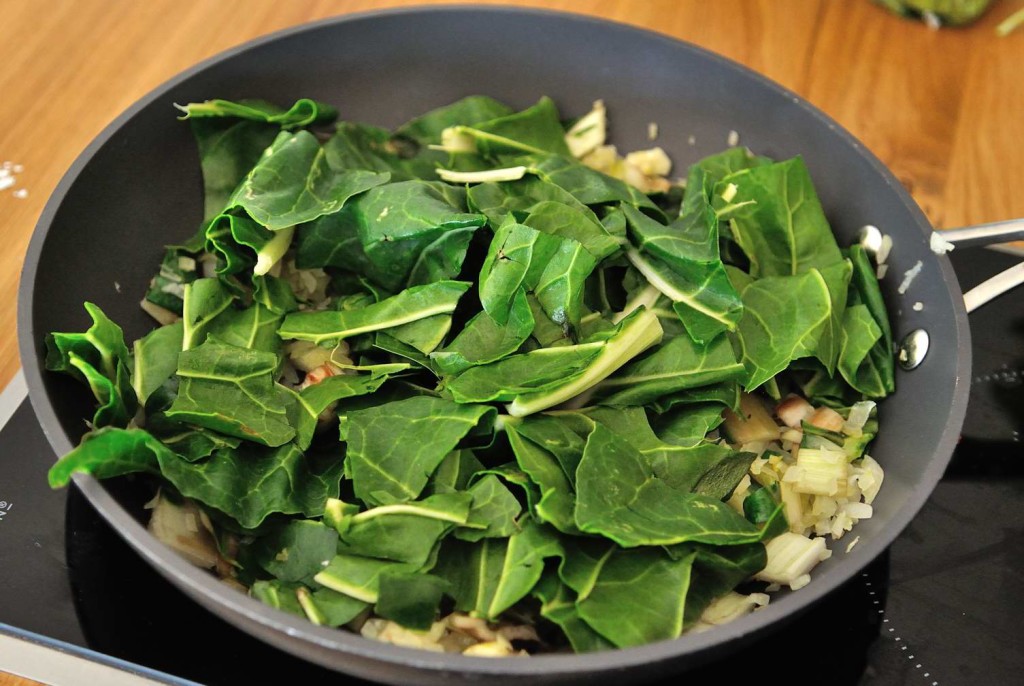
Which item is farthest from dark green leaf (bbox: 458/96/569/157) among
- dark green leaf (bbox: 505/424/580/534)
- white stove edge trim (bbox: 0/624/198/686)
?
white stove edge trim (bbox: 0/624/198/686)

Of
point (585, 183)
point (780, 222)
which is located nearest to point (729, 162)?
point (780, 222)

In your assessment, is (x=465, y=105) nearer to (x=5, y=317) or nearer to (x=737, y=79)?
(x=737, y=79)

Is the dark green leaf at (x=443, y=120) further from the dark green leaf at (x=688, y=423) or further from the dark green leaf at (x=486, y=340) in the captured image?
the dark green leaf at (x=688, y=423)

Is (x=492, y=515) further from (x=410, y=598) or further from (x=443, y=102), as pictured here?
(x=443, y=102)

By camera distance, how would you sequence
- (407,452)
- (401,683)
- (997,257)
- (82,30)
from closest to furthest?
(401,683) < (407,452) < (997,257) < (82,30)

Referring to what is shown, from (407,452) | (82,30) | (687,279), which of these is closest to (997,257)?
(687,279)

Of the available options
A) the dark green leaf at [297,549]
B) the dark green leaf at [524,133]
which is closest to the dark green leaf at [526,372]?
the dark green leaf at [297,549]
